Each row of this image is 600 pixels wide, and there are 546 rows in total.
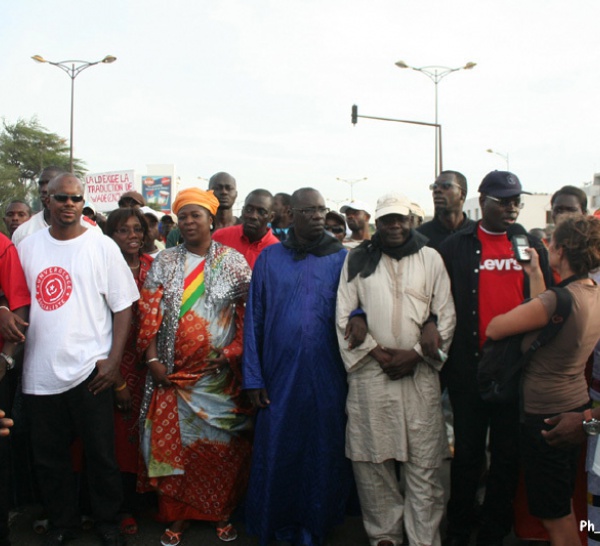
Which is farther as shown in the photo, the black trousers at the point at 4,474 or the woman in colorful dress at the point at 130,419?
the woman in colorful dress at the point at 130,419

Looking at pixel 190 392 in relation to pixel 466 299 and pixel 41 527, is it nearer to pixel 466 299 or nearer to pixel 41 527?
pixel 41 527

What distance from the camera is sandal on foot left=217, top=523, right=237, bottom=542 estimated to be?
3982mm

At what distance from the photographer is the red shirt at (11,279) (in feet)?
11.9

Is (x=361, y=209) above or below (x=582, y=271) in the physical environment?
above

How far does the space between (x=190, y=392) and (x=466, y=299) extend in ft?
6.11

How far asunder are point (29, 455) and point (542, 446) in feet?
11.2

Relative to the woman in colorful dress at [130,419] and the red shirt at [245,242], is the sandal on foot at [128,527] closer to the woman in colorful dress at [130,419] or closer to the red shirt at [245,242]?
the woman in colorful dress at [130,419]

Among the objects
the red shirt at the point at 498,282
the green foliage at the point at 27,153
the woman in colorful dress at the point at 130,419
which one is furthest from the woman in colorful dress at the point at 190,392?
the green foliage at the point at 27,153

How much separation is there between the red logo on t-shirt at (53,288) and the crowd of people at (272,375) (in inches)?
0.5

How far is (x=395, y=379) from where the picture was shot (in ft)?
12.1

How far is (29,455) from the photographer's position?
14.4ft

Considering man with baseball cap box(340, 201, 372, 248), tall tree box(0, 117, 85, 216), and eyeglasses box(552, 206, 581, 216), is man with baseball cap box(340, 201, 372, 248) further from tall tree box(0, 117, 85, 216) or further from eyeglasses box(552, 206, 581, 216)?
tall tree box(0, 117, 85, 216)

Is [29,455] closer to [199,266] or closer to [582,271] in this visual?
[199,266]

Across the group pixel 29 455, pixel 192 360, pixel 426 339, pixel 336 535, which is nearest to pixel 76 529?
pixel 29 455
